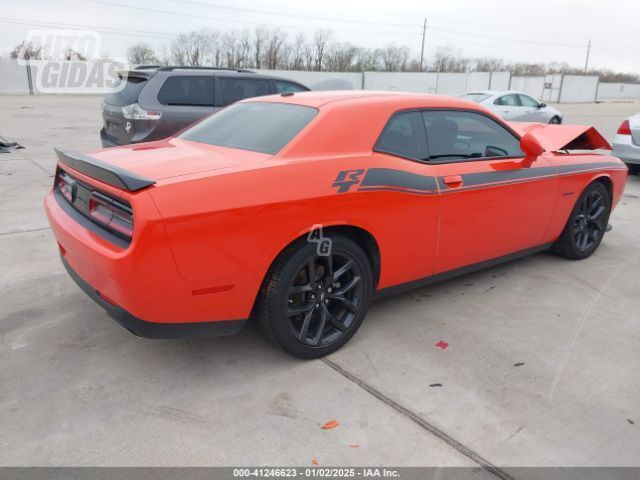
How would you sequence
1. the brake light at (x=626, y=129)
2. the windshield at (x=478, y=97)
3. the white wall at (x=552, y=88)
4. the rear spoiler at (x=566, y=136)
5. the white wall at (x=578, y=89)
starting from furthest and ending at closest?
the white wall at (x=578, y=89)
the white wall at (x=552, y=88)
the windshield at (x=478, y=97)
the brake light at (x=626, y=129)
the rear spoiler at (x=566, y=136)

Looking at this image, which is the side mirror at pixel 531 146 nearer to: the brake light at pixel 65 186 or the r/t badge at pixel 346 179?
the r/t badge at pixel 346 179

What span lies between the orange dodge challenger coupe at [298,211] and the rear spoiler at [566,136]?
44cm

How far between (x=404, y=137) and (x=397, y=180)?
0.37 meters

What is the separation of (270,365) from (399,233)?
44.1 inches

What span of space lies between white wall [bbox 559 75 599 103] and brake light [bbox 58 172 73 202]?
5841 cm

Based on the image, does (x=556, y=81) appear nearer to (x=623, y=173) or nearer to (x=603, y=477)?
(x=623, y=173)

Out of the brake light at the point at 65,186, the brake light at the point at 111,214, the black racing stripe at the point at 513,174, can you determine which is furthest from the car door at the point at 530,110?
the brake light at the point at 111,214

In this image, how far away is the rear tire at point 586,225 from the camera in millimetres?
4645

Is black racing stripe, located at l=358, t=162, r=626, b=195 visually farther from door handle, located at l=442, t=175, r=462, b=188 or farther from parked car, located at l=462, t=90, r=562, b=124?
parked car, located at l=462, t=90, r=562, b=124

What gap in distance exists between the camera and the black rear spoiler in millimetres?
2369

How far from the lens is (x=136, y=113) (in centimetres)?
681

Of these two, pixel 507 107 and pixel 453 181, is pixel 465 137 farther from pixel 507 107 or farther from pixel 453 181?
pixel 507 107

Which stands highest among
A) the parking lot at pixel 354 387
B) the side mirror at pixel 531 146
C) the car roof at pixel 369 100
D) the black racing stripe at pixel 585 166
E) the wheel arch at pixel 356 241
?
the car roof at pixel 369 100

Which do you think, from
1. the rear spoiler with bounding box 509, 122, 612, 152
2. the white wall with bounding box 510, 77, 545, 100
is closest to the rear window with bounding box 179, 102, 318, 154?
the rear spoiler with bounding box 509, 122, 612, 152
